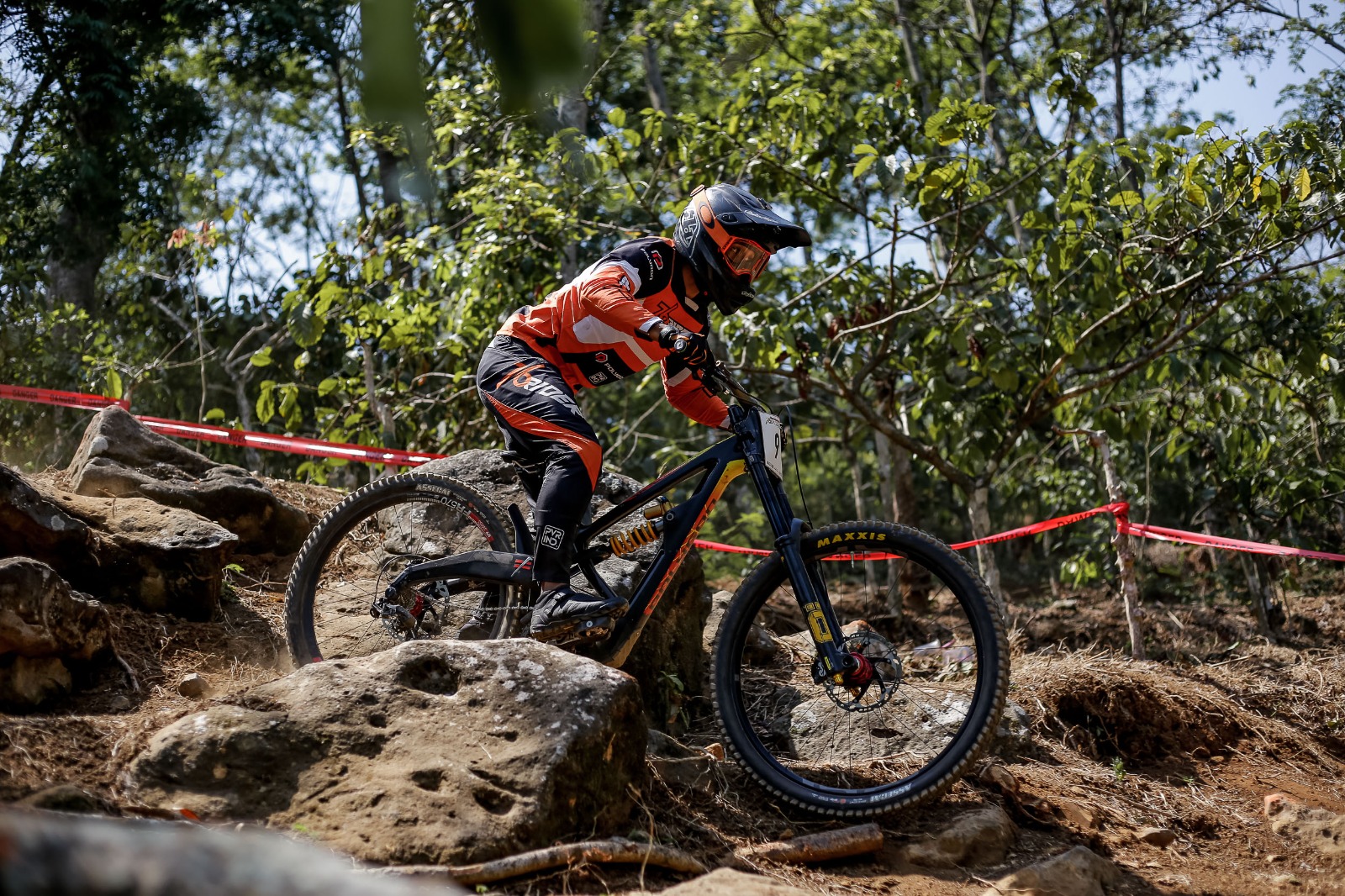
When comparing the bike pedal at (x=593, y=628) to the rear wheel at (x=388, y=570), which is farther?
the rear wheel at (x=388, y=570)

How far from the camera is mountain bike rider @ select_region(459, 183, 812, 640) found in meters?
3.76

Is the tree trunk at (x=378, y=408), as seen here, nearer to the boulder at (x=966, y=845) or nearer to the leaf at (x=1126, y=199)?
the leaf at (x=1126, y=199)

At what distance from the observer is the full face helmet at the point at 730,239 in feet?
12.9

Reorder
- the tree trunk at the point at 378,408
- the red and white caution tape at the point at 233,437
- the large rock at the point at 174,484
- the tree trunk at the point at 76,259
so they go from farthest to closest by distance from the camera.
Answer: the tree trunk at the point at 76,259, the tree trunk at the point at 378,408, the red and white caution tape at the point at 233,437, the large rock at the point at 174,484

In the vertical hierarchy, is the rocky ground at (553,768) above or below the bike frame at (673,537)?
below

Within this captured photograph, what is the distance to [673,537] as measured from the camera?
155 inches

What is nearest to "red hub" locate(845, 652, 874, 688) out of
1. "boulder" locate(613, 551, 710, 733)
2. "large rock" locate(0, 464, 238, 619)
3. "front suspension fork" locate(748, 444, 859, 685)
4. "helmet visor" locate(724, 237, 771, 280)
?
"front suspension fork" locate(748, 444, 859, 685)

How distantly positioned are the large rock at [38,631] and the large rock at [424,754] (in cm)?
83

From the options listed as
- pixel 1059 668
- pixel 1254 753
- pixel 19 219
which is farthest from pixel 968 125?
pixel 19 219

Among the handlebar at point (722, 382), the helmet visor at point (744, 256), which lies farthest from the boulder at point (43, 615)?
the helmet visor at point (744, 256)

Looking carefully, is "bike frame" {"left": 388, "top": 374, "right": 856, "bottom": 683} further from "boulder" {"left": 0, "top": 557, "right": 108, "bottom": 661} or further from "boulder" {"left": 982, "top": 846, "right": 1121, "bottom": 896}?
"boulder" {"left": 0, "top": 557, "right": 108, "bottom": 661}

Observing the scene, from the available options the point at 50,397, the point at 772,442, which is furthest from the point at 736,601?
the point at 50,397

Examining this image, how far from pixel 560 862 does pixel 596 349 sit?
6.47ft

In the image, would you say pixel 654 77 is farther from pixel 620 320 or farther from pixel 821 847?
pixel 821 847
